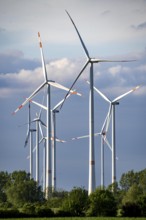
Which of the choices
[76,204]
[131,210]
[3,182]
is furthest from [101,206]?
[3,182]

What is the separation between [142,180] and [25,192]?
34592 mm

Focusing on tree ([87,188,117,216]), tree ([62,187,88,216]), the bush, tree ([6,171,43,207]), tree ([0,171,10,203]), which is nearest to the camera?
the bush

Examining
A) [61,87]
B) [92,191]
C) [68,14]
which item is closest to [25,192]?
[61,87]

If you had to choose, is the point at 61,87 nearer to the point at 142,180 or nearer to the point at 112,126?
the point at 112,126

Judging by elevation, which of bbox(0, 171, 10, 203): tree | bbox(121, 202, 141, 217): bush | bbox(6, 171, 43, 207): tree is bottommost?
bbox(121, 202, 141, 217): bush

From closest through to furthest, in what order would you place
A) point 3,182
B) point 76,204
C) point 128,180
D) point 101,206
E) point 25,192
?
point 101,206 → point 76,204 → point 25,192 → point 128,180 → point 3,182

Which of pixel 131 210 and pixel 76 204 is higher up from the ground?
A: pixel 76 204

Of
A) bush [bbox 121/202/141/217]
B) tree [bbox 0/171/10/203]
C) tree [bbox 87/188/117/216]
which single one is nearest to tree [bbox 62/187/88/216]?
tree [bbox 87/188/117/216]

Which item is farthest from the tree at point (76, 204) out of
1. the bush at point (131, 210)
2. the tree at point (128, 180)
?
the tree at point (128, 180)

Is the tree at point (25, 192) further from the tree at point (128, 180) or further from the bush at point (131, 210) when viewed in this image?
the bush at point (131, 210)

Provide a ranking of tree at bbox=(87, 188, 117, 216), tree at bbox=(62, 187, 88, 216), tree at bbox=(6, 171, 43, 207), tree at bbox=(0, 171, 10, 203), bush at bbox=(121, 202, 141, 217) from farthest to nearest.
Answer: tree at bbox=(0, 171, 10, 203) < tree at bbox=(6, 171, 43, 207) < tree at bbox=(62, 187, 88, 216) < tree at bbox=(87, 188, 117, 216) < bush at bbox=(121, 202, 141, 217)

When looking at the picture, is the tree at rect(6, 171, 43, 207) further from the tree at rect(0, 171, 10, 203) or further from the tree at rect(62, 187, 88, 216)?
the tree at rect(62, 187, 88, 216)

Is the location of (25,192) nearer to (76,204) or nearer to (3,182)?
(3,182)

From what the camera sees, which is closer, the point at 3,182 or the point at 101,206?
the point at 101,206
